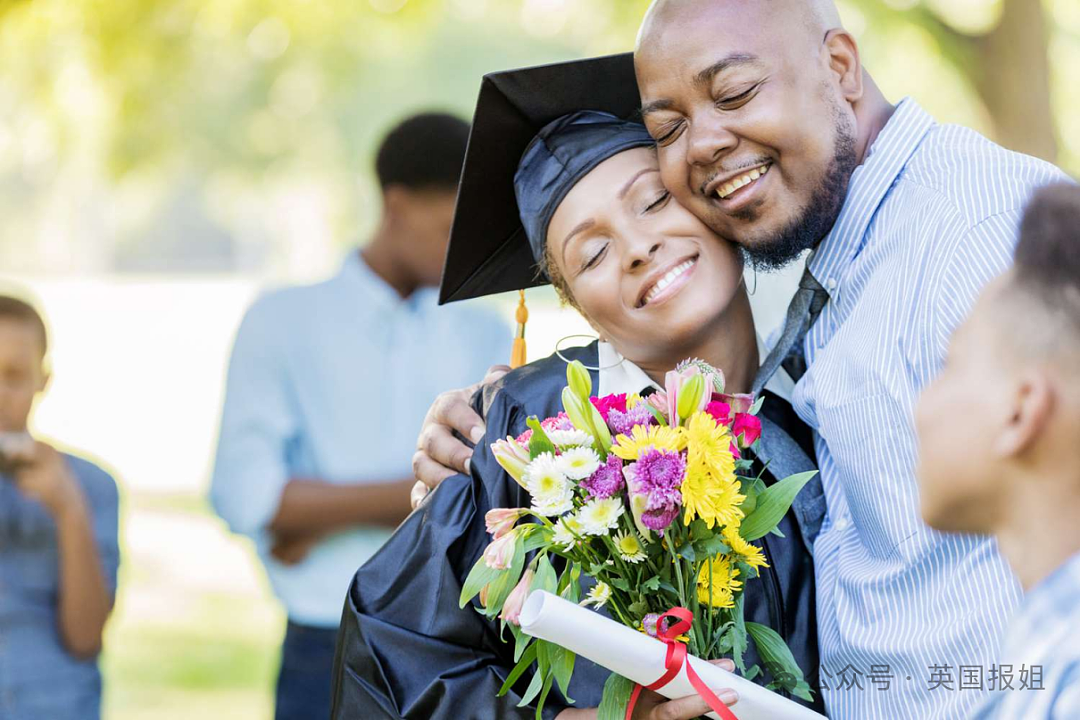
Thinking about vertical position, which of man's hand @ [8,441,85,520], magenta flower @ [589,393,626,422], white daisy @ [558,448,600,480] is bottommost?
man's hand @ [8,441,85,520]

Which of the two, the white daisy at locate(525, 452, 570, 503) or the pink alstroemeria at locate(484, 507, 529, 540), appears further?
the pink alstroemeria at locate(484, 507, 529, 540)

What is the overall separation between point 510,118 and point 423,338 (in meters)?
2.17

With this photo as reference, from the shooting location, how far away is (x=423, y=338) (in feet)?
16.2

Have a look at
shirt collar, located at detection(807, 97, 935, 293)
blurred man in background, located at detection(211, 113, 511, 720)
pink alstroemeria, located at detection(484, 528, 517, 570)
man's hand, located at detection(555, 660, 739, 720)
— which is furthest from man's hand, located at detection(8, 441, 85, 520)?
shirt collar, located at detection(807, 97, 935, 293)

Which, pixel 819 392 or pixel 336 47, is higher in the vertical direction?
pixel 819 392

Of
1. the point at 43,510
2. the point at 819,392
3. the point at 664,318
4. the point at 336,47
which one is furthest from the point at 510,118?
the point at 336,47

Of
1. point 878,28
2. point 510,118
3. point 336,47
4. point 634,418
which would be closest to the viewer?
point 634,418

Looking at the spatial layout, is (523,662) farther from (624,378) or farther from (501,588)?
(624,378)

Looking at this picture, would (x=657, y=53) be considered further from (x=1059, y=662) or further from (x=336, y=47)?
(x=336, y=47)

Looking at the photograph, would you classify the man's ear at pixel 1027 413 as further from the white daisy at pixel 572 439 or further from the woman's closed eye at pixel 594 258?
the woman's closed eye at pixel 594 258

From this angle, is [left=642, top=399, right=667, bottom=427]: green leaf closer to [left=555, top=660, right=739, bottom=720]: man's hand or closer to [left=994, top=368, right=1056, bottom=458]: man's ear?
[left=555, top=660, right=739, bottom=720]: man's hand

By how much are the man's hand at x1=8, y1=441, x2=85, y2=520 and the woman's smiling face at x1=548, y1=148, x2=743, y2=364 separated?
2.75 metres

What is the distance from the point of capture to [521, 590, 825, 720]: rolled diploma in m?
1.92

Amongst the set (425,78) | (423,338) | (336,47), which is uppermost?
(423,338)
